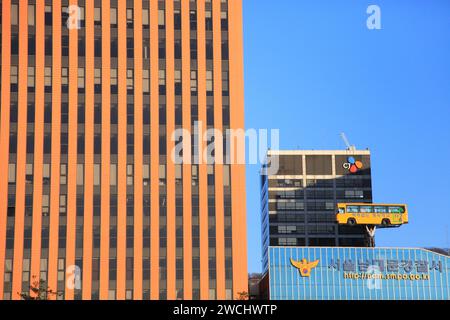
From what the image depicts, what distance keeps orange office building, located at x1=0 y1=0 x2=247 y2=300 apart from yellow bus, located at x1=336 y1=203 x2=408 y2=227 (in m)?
55.3

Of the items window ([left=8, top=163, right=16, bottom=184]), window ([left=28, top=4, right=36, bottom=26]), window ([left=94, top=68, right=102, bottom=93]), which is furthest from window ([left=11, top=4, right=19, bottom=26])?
window ([left=8, top=163, right=16, bottom=184])

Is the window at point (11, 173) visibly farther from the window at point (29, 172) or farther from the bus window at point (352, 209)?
the bus window at point (352, 209)

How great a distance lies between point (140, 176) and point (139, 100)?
1153cm

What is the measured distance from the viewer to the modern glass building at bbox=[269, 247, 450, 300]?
450 feet

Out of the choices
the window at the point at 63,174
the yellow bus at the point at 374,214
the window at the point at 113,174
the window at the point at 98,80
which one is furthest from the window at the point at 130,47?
the yellow bus at the point at 374,214

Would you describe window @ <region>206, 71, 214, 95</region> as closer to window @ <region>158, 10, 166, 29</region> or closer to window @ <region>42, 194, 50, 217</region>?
window @ <region>158, 10, 166, 29</region>

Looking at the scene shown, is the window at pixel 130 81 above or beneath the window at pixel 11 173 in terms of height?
above

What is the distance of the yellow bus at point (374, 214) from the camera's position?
158500 millimetres

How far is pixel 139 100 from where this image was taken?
111000 mm

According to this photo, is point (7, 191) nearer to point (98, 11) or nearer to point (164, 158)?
point (164, 158)

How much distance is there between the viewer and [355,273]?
13938cm

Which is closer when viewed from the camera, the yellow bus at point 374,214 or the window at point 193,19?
the window at point 193,19

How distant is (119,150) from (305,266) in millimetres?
47697
